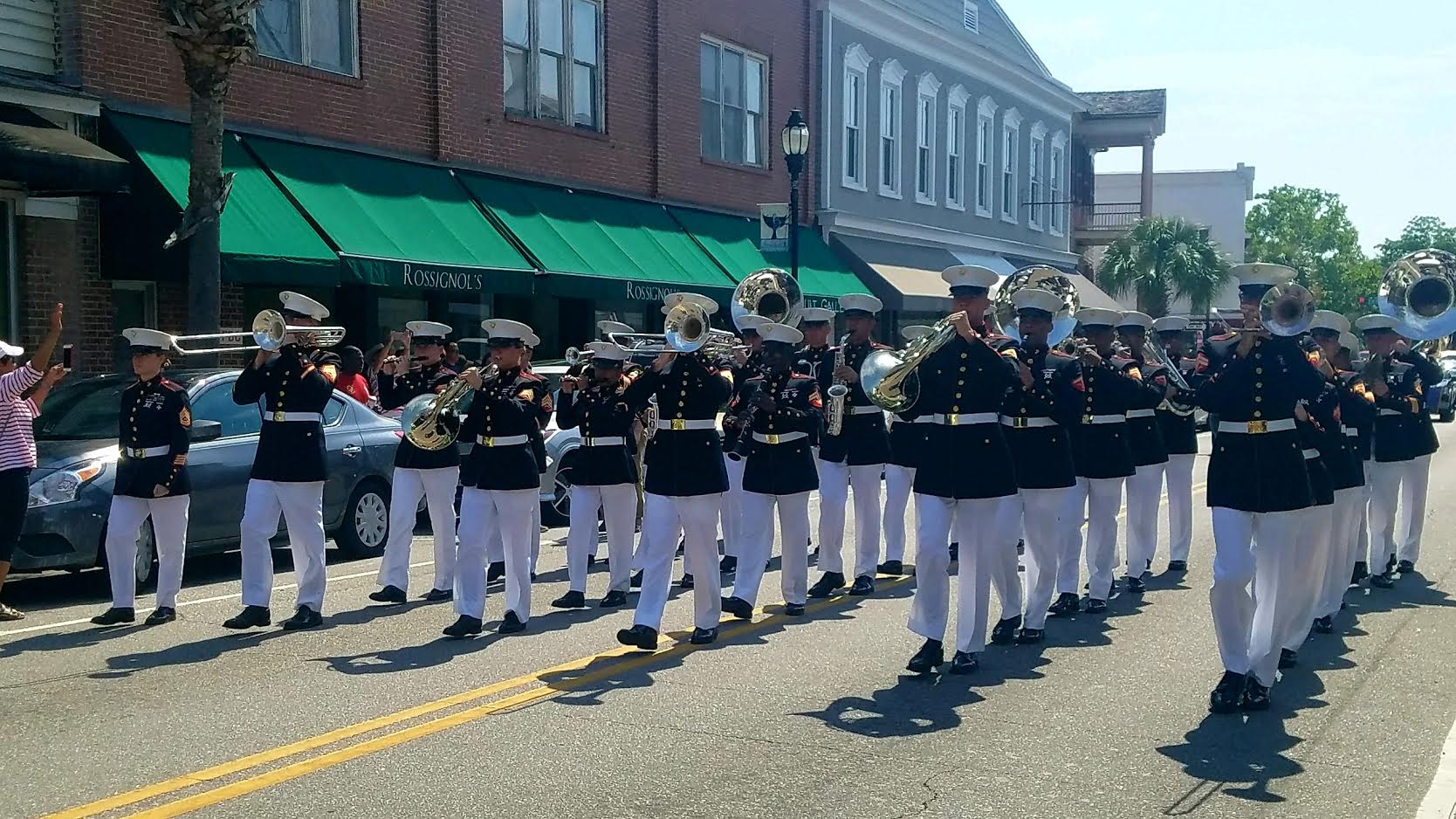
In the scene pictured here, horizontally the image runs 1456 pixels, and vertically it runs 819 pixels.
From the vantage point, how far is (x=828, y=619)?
33.1 ft

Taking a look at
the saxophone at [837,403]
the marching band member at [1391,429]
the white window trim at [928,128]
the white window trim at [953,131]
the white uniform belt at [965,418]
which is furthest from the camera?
the white window trim at [953,131]

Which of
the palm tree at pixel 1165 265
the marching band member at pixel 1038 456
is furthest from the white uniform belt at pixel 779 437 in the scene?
the palm tree at pixel 1165 265

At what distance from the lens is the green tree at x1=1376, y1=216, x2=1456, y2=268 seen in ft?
403

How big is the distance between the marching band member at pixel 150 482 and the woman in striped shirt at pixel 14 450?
0.55 metres

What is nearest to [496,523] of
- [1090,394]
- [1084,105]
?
[1090,394]

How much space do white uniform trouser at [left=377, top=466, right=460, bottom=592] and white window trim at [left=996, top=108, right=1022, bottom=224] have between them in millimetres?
29372

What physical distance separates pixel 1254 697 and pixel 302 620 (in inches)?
223

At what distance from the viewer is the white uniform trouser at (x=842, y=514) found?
449 inches

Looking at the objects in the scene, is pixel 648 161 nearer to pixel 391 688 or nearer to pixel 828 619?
pixel 828 619

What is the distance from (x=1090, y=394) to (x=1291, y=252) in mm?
93113

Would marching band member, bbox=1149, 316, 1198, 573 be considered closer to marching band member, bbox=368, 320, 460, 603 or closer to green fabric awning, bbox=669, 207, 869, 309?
marching band member, bbox=368, 320, 460, 603

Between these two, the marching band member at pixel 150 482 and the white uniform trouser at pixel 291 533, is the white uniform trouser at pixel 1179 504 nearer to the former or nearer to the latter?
the white uniform trouser at pixel 291 533

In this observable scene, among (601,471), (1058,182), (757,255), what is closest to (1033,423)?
(601,471)

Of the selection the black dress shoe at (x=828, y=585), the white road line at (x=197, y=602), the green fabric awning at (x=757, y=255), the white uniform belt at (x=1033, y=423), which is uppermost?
the green fabric awning at (x=757, y=255)
